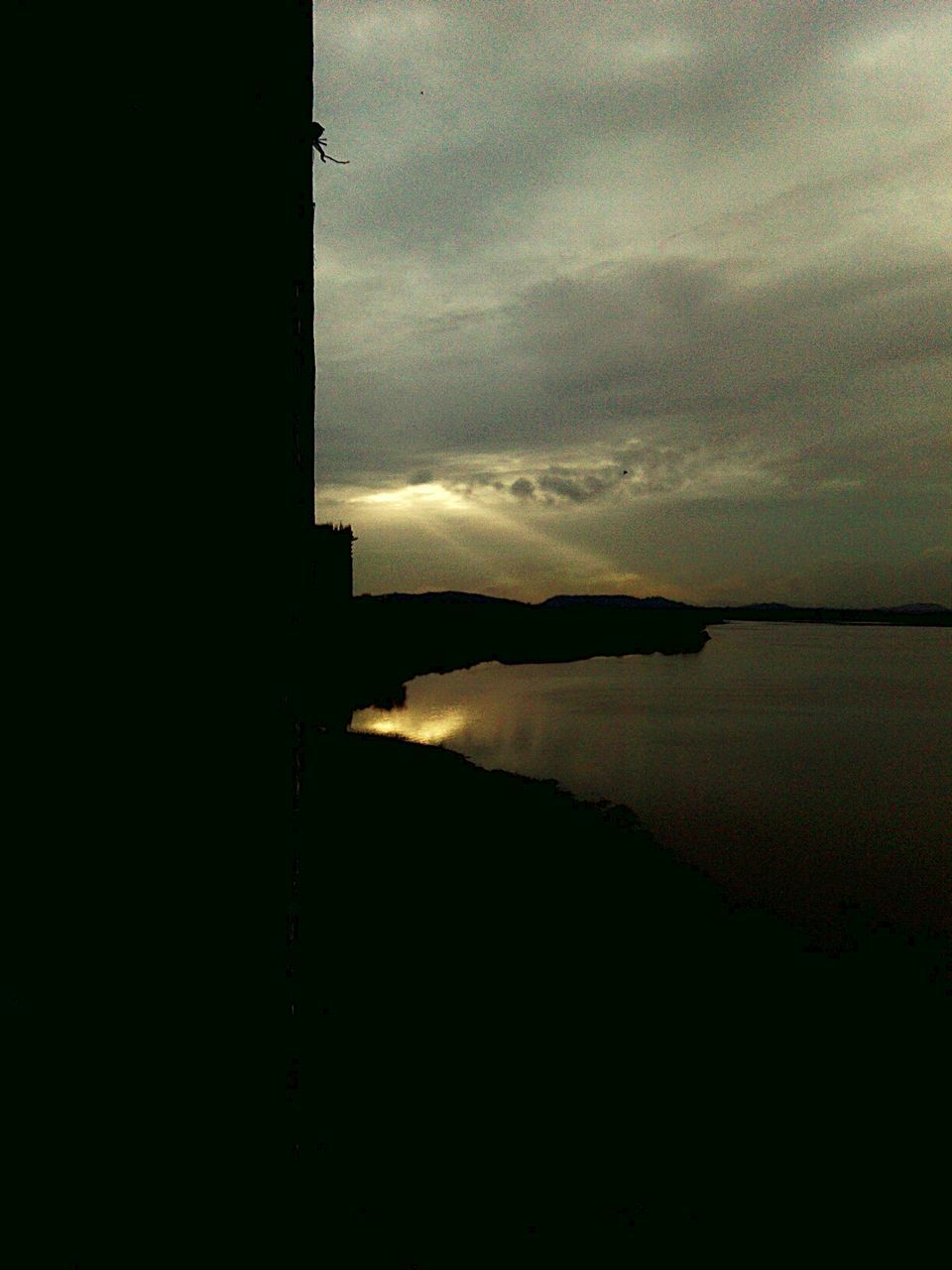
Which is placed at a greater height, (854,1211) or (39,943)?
(39,943)

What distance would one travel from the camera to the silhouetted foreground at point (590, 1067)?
6.45m

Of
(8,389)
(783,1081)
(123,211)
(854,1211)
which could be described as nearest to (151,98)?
(123,211)

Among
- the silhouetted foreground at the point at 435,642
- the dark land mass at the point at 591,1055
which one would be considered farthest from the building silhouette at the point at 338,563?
the dark land mass at the point at 591,1055

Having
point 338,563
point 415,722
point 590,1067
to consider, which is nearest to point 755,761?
point 415,722

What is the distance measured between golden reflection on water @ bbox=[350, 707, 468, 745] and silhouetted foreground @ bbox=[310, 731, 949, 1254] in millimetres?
21142

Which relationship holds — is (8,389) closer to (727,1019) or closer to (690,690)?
(727,1019)

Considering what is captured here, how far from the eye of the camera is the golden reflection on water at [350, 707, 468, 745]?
3572 centimetres

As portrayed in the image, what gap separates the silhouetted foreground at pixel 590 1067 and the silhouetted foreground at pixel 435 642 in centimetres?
627

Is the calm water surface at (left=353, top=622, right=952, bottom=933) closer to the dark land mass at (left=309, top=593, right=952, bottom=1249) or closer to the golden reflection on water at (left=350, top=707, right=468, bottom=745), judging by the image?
the golden reflection on water at (left=350, top=707, right=468, bottom=745)

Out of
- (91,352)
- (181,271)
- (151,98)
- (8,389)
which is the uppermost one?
(151,98)

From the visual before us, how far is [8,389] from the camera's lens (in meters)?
1.44

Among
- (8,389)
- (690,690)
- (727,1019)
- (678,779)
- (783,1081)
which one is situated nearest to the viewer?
(8,389)

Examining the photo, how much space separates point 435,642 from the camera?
78.5m

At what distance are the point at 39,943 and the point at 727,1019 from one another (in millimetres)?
10210
